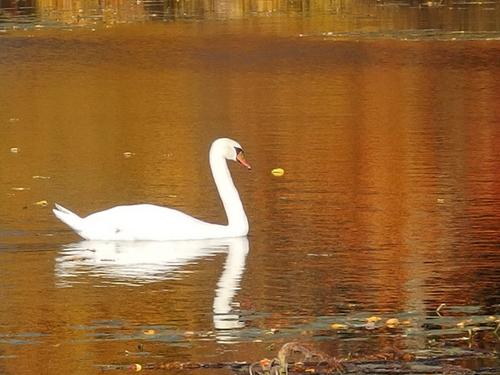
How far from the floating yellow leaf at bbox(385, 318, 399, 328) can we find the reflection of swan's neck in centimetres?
341

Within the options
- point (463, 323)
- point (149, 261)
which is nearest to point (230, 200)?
point (149, 261)

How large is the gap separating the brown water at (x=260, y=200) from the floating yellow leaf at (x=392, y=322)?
0.06 metres

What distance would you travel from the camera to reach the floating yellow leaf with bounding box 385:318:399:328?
10188 millimetres

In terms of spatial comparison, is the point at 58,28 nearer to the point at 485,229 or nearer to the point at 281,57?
the point at 281,57

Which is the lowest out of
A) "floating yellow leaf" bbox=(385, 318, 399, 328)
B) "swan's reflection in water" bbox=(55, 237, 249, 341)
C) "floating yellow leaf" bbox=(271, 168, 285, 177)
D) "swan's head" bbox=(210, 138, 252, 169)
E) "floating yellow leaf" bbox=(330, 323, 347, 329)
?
"floating yellow leaf" bbox=(271, 168, 285, 177)

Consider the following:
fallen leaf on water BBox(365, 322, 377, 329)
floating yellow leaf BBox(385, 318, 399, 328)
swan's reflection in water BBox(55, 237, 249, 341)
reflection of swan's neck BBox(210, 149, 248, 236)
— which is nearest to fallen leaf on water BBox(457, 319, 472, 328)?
floating yellow leaf BBox(385, 318, 399, 328)

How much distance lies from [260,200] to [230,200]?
1.77 meters

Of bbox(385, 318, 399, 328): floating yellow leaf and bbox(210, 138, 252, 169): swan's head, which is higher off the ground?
bbox(210, 138, 252, 169): swan's head

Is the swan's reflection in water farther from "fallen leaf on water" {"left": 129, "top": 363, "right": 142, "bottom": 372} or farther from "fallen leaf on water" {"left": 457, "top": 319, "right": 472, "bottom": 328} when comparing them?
"fallen leaf on water" {"left": 129, "top": 363, "right": 142, "bottom": 372}

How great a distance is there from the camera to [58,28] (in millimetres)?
38000

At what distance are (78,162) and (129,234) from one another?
15.8 ft

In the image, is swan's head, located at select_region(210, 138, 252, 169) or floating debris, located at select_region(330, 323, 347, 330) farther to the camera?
swan's head, located at select_region(210, 138, 252, 169)

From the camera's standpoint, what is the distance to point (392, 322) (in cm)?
1027

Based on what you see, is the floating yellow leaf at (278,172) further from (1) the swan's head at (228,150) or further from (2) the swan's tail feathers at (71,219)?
(2) the swan's tail feathers at (71,219)
